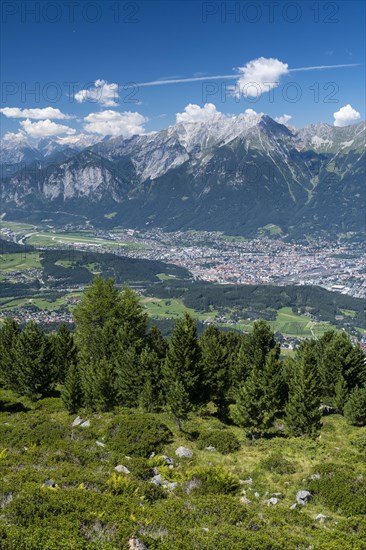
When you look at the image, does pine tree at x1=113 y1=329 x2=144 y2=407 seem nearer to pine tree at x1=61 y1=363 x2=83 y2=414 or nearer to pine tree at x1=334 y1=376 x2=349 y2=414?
pine tree at x1=61 y1=363 x2=83 y2=414

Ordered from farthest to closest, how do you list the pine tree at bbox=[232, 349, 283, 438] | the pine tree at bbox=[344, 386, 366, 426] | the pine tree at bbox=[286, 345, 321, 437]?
the pine tree at bbox=[344, 386, 366, 426] < the pine tree at bbox=[232, 349, 283, 438] < the pine tree at bbox=[286, 345, 321, 437]

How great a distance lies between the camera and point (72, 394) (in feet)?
152

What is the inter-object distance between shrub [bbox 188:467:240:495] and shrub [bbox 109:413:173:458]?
7413 millimetres

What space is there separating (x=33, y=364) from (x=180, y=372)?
22.2 m

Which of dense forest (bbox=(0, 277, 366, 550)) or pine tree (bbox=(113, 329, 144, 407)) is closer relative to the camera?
dense forest (bbox=(0, 277, 366, 550))

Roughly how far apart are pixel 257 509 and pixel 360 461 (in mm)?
12996

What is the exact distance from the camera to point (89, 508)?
61.9 feet

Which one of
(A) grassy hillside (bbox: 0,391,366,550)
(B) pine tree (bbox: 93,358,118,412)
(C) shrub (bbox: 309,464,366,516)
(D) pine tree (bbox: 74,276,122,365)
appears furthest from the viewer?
(D) pine tree (bbox: 74,276,122,365)

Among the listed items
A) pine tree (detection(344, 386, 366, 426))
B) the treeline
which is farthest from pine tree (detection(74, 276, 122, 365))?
pine tree (detection(344, 386, 366, 426))

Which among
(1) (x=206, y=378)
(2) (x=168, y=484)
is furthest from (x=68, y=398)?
(2) (x=168, y=484)

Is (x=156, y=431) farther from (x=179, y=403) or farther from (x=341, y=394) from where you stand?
(x=341, y=394)

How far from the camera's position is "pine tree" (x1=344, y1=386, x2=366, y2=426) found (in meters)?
43.3

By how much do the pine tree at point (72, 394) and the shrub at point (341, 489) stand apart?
2794 cm

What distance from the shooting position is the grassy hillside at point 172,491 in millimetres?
17422
